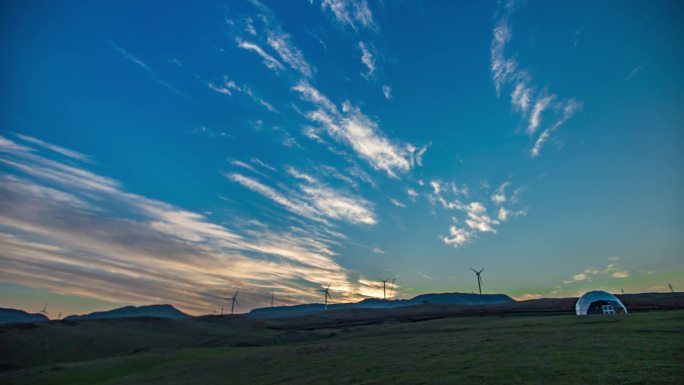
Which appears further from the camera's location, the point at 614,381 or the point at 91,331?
the point at 91,331

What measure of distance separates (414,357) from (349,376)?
6.35 m

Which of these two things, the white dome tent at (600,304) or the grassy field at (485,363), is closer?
the grassy field at (485,363)

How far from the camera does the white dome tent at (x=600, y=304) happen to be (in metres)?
56.5

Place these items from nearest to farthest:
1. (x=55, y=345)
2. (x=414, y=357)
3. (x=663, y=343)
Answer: (x=663, y=343) → (x=414, y=357) → (x=55, y=345)

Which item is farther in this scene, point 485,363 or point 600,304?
point 600,304

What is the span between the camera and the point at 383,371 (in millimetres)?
23766

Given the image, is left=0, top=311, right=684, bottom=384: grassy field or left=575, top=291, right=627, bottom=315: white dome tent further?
left=575, top=291, right=627, bottom=315: white dome tent

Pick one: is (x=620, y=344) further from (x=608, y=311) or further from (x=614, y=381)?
(x=608, y=311)

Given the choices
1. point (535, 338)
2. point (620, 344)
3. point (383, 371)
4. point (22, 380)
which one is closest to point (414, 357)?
point (383, 371)

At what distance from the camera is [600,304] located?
57469 mm

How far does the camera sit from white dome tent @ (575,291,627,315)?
56531 mm

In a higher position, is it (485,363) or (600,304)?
(600,304)

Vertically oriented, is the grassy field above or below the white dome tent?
below

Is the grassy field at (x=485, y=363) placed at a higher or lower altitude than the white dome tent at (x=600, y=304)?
lower
